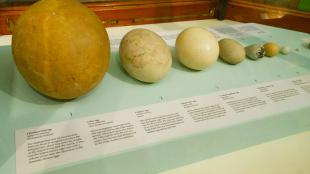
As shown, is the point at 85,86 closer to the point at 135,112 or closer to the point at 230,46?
the point at 135,112

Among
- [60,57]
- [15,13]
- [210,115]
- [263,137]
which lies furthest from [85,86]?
[15,13]

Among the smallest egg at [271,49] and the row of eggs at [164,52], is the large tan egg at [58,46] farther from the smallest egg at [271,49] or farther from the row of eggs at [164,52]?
the smallest egg at [271,49]

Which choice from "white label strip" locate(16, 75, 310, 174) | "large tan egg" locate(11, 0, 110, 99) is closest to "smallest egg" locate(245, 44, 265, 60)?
"white label strip" locate(16, 75, 310, 174)

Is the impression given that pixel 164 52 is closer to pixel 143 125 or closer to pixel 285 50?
pixel 143 125

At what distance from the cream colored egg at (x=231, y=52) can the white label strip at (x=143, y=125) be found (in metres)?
0.10

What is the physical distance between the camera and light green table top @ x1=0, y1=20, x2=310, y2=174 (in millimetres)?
499

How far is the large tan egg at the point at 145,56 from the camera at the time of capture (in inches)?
23.6

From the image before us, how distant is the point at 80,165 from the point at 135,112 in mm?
154

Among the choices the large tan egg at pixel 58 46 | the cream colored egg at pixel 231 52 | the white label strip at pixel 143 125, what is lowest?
the white label strip at pixel 143 125

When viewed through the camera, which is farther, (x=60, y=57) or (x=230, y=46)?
(x=230, y=46)

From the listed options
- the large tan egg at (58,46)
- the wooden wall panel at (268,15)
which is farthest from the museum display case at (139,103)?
the wooden wall panel at (268,15)

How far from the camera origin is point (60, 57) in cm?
49

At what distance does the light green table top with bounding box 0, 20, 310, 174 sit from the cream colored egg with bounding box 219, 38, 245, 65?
2 cm

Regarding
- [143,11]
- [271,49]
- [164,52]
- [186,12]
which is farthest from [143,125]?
[186,12]
